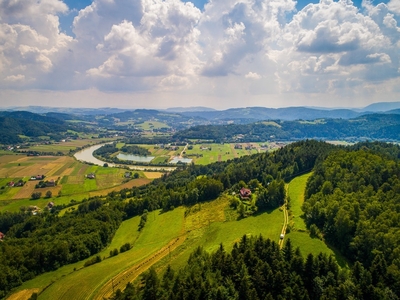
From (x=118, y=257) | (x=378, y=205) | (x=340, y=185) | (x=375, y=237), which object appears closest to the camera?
(x=375, y=237)

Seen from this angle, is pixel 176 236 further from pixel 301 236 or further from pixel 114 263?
pixel 301 236

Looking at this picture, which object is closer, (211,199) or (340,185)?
(340,185)

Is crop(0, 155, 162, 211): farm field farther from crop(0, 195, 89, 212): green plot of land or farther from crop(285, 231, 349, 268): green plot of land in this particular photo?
crop(285, 231, 349, 268): green plot of land

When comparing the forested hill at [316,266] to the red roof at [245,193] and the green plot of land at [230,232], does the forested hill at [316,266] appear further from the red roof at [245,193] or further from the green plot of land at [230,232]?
the red roof at [245,193]

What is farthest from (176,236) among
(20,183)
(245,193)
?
(20,183)

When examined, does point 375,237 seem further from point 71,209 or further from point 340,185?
point 71,209

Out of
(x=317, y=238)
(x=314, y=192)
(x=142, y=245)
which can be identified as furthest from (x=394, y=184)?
(x=142, y=245)

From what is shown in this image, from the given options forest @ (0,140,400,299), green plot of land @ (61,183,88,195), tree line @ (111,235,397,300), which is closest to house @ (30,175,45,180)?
green plot of land @ (61,183,88,195)
